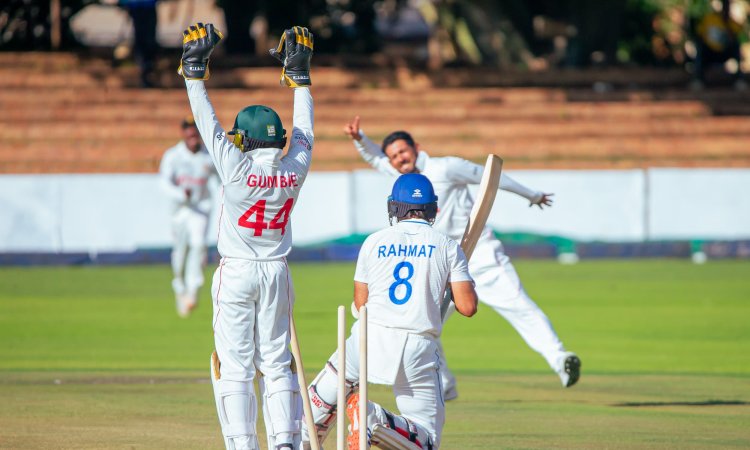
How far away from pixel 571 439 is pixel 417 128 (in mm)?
24743

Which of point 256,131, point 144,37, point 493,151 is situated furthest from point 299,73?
point 144,37

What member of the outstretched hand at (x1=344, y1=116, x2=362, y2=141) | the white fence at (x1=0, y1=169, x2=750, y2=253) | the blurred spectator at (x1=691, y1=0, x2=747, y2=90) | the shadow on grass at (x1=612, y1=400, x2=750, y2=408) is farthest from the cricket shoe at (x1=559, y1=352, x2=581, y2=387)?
the blurred spectator at (x1=691, y1=0, x2=747, y2=90)

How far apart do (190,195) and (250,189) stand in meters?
10.8

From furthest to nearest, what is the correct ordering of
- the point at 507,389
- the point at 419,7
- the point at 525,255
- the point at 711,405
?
the point at 419,7, the point at 525,255, the point at 507,389, the point at 711,405

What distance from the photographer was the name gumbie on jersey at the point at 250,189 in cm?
720

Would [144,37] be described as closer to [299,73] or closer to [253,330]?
[299,73]

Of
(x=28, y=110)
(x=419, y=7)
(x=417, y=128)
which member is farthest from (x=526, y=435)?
(x=419, y=7)

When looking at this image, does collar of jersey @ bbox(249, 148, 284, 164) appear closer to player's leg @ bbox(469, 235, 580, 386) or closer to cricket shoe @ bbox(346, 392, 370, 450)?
cricket shoe @ bbox(346, 392, 370, 450)

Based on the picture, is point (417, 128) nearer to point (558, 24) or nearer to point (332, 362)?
point (558, 24)

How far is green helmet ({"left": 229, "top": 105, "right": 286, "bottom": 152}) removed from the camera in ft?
24.2

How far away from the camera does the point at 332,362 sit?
739 centimetres

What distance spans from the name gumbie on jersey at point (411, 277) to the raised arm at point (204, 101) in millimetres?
866

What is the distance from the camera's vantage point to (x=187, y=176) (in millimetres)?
17953

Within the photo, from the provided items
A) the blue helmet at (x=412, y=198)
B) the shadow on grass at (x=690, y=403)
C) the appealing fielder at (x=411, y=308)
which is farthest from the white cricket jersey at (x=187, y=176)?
the appealing fielder at (x=411, y=308)
